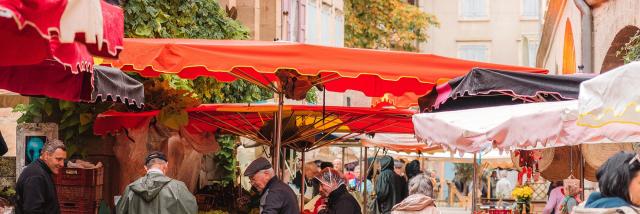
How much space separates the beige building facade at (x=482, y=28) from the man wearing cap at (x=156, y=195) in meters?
54.6

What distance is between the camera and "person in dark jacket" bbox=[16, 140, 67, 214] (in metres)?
11.3

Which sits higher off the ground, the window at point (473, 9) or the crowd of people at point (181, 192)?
the window at point (473, 9)

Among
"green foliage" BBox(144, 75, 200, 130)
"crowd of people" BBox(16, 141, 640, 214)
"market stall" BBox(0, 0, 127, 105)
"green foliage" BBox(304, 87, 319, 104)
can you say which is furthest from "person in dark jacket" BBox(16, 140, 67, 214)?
"green foliage" BBox(304, 87, 319, 104)

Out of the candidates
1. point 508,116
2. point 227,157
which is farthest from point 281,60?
point 227,157

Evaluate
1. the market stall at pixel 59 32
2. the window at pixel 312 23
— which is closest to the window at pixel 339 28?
the window at pixel 312 23

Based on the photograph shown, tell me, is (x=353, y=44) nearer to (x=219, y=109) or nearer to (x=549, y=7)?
(x=549, y=7)

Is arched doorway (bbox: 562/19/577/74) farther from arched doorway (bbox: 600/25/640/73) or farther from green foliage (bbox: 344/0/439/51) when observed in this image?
green foliage (bbox: 344/0/439/51)

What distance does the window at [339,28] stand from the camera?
4246 centimetres

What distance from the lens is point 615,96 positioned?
745 centimetres

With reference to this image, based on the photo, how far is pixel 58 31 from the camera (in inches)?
230

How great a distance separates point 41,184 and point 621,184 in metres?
6.16

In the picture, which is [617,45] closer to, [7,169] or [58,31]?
[7,169]

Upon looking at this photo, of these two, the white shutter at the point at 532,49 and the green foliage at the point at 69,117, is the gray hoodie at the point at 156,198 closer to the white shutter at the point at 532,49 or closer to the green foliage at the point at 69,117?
the green foliage at the point at 69,117

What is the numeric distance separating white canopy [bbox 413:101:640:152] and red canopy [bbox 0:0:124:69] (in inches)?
135
